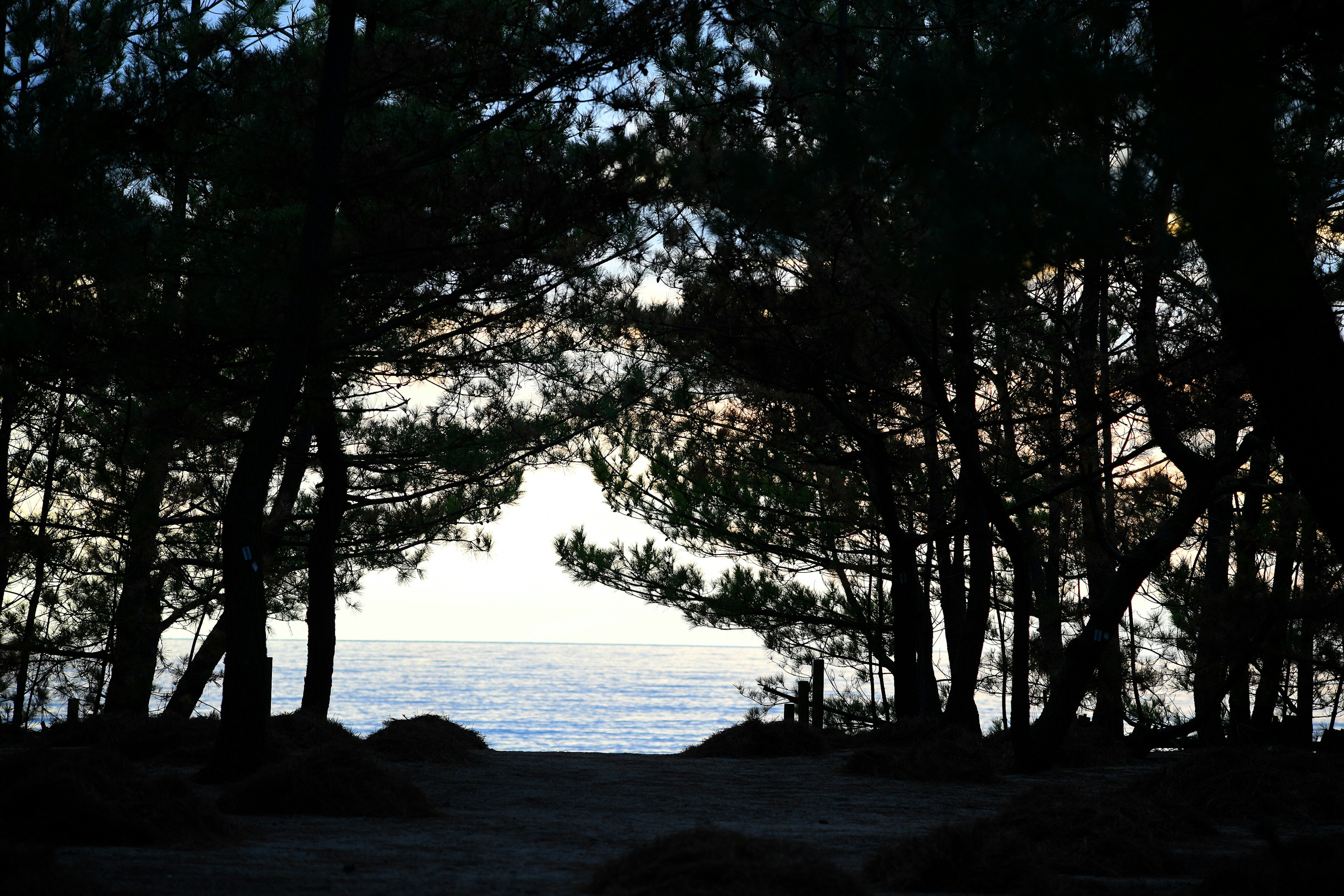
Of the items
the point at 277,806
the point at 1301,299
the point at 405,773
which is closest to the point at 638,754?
the point at 405,773

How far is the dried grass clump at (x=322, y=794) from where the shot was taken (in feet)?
17.7

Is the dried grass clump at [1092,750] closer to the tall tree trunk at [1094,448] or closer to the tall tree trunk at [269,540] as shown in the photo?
the tall tree trunk at [1094,448]

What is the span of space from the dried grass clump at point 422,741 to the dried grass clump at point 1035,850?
463cm

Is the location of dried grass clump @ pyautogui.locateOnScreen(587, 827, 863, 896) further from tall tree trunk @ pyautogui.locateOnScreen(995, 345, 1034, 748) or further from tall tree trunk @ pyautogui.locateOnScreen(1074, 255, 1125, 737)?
tall tree trunk @ pyautogui.locateOnScreen(995, 345, 1034, 748)

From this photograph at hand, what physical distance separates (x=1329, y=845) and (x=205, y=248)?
7.44 meters

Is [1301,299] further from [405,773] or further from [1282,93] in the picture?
[405,773]

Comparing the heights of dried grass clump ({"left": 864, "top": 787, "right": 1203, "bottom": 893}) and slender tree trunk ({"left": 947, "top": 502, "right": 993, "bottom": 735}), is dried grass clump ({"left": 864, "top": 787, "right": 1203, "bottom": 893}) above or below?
below

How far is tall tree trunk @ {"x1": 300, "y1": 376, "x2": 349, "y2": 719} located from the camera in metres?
10.8

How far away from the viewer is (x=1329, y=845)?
12.5 feet

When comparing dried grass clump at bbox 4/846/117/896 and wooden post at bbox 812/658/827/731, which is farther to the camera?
wooden post at bbox 812/658/827/731

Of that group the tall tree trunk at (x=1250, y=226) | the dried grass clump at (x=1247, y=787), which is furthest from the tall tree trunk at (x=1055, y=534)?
the tall tree trunk at (x=1250, y=226)

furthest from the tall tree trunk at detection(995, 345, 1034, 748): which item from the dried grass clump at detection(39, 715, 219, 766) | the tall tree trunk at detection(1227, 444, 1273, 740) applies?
the dried grass clump at detection(39, 715, 219, 766)

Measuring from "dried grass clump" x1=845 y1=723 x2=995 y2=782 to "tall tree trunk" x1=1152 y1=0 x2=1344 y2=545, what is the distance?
14.2 ft

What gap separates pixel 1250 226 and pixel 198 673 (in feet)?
38.9
